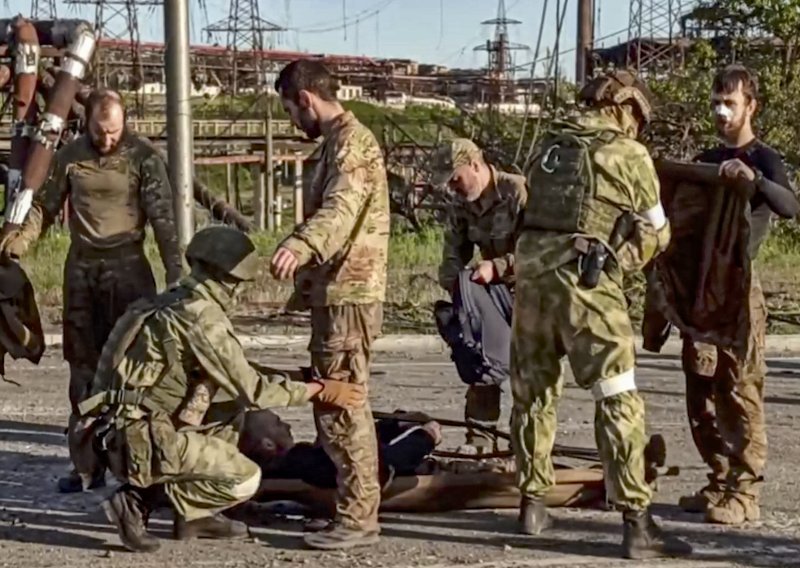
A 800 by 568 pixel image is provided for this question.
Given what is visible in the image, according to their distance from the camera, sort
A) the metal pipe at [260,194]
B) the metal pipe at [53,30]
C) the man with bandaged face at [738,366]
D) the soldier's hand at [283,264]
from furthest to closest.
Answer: the metal pipe at [260,194] → the metal pipe at [53,30] → the man with bandaged face at [738,366] → the soldier's hand at [283,264]

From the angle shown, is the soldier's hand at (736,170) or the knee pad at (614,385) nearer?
the knee pad at (614,385)

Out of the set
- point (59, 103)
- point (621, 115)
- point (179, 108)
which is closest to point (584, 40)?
point (179, 108)

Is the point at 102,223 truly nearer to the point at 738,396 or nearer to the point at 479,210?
the point at 479,210

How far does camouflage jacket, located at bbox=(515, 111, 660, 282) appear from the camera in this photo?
5910mm

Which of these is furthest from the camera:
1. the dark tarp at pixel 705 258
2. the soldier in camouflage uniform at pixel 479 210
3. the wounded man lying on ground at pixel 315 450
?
the soldier in camouflage uniform at pixel 479 210

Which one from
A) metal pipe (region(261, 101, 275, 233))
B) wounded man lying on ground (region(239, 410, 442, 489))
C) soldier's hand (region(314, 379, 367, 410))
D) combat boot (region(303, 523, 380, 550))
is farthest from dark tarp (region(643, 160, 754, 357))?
metal pipe (region(261, 101, 275, 233))

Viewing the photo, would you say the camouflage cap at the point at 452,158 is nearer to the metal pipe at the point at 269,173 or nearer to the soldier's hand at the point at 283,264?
the soldier's hand at the point at 283,264

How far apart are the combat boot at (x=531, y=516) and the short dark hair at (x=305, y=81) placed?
73.5 inches

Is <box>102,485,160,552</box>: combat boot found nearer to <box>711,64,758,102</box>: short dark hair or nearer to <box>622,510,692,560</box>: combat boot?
<box>622,510,692,560</box>: combat boot

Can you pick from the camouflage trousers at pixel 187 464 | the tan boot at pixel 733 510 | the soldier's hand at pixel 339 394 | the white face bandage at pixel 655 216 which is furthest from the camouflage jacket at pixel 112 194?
the tan boot at pixel 733 510

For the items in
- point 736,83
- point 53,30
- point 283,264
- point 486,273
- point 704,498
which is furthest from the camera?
point 53,30

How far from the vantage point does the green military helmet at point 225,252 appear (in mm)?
6121

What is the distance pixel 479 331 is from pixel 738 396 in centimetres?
150

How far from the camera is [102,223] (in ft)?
24.1
